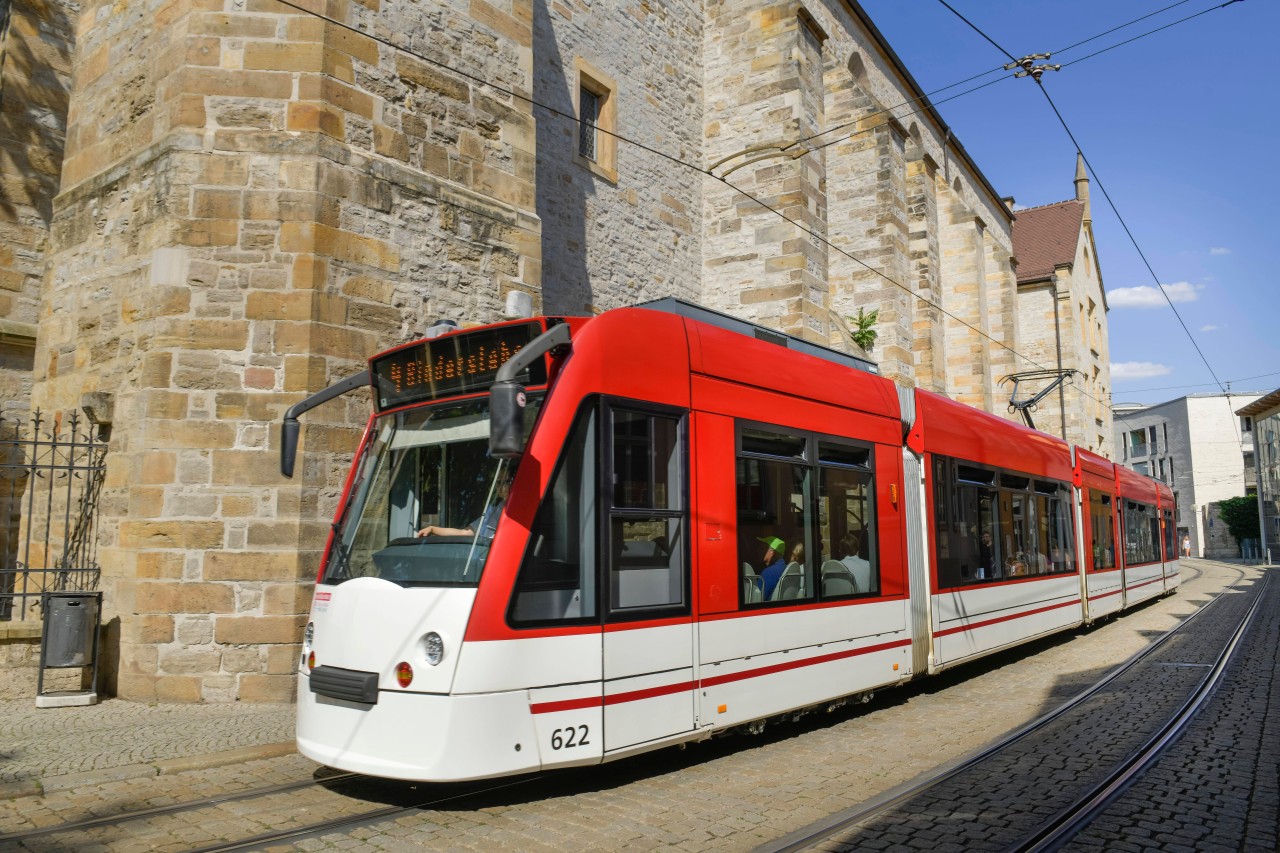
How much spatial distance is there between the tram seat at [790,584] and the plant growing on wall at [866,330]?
14.1 meters

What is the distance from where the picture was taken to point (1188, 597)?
22.1 meters

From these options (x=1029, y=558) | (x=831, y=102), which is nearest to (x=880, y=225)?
(x=831, y=102)

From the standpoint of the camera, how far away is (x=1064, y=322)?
41.2 m

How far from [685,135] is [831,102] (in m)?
6.30

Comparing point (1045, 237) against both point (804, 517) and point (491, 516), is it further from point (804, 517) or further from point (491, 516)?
point (491, 516)

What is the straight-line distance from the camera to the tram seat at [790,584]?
6453mm

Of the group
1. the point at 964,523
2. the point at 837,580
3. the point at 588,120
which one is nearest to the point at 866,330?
the point at 588,120

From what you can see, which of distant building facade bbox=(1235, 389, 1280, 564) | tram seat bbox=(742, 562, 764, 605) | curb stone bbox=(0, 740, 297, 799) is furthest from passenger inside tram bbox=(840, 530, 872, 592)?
distant building facade bbox=(1235, 389, 1280, 564)

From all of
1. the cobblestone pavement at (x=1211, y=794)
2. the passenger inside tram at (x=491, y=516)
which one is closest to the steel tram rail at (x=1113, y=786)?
the cobblestone pavement at (x=1211, y=794)

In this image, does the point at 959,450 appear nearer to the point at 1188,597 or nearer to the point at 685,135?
the point at 685,135

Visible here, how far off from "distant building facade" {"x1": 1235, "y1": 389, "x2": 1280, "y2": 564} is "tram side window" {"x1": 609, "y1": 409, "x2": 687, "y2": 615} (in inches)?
2121

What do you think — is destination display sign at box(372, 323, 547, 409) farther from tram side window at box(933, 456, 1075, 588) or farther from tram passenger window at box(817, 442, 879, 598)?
tram side window at box(933, 456, 1075, 588)

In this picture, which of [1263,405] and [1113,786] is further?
[1263,405]

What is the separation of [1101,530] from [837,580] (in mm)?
9641
